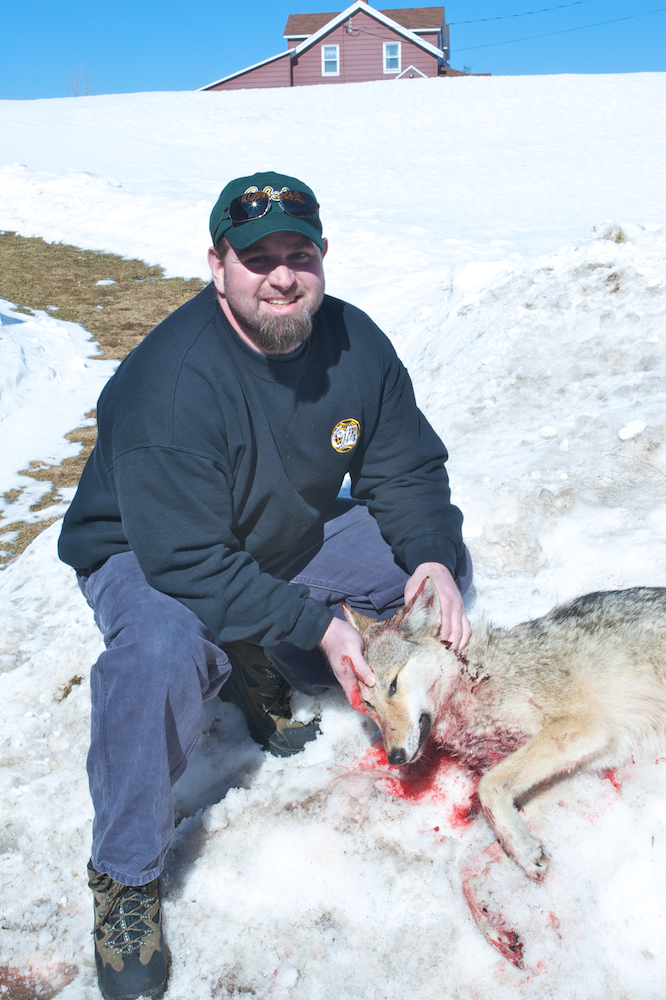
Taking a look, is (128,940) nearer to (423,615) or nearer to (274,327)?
(423,615)

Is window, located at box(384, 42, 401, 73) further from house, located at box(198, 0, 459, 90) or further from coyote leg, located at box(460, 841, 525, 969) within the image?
coyote leg, located at box(460, 841, 525, 969)

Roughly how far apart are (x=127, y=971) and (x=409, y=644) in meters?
1.51

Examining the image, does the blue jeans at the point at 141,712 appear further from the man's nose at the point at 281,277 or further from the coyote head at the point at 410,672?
the man's nose at the point at 281,277

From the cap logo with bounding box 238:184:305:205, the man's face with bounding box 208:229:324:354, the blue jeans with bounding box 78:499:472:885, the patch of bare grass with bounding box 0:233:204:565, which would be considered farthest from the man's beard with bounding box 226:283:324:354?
the patch of bare grass with bounding box 0:233:204:565

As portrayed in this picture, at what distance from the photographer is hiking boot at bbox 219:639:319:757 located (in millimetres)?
3277

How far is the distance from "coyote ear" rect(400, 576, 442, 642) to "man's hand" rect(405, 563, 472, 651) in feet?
0.11

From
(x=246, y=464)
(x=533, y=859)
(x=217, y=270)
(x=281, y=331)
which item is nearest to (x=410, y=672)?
(x=533, y=859)

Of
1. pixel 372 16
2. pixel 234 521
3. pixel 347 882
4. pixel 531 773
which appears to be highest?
pixel 372 16

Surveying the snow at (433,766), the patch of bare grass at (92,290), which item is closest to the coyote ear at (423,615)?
the snow at (433,766)

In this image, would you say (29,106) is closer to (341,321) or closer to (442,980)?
(341,321)

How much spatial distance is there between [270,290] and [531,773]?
80.6 inches

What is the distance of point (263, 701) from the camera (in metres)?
3.38

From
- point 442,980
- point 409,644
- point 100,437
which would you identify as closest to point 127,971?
point 442,980

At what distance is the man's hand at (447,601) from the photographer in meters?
2.93
